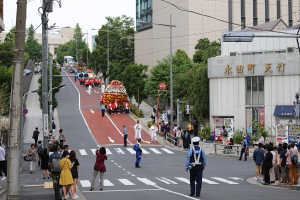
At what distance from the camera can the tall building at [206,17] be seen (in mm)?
90875

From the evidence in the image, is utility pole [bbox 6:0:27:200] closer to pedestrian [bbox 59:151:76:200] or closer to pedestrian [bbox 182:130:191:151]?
pedestrian [bbox 59:151:76:200]

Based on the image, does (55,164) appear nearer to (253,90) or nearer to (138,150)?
(138,150)

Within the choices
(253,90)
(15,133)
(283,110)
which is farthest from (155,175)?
(253,90)

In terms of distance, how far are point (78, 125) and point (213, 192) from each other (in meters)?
42.1

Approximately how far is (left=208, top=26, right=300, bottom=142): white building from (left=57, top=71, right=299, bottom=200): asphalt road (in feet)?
25.6

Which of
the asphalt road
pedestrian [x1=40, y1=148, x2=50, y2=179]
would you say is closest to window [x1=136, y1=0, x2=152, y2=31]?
the asphalt road

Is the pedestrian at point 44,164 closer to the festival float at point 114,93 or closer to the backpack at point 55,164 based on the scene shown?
the backpack at point 55,164

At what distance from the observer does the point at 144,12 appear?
109 meters

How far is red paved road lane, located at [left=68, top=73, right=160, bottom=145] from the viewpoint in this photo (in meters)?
54.8

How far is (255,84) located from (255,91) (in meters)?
0.56

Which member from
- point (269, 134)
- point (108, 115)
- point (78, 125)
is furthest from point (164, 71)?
point (269, 134)

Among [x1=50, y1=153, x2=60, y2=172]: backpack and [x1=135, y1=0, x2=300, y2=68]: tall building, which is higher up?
[x1=135, y1=0, x2=300, y2=68]: tall building

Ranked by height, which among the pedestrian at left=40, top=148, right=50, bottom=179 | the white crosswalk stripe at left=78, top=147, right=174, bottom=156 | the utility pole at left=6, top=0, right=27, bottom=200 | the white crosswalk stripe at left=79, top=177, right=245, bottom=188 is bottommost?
the white crosswalk stripe at left=79, top=177, right=245, bottom=188

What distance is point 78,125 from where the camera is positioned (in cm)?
6300
